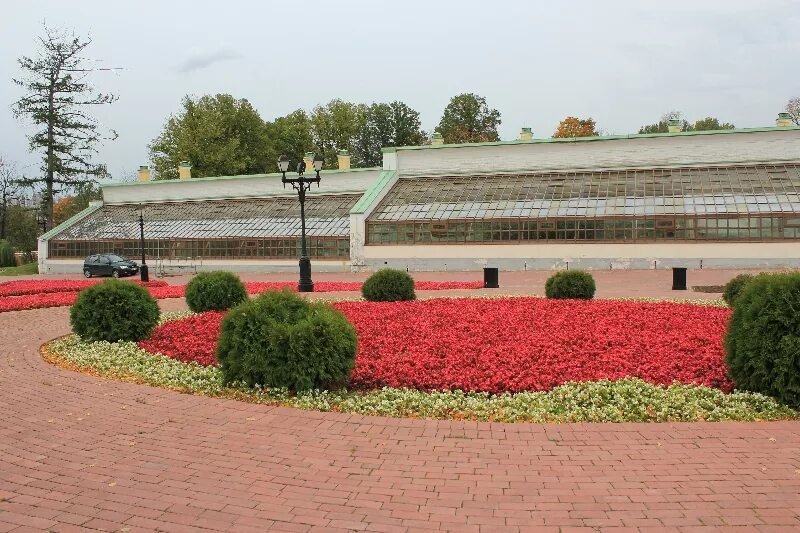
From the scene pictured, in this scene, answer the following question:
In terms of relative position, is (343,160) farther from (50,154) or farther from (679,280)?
(679,280)

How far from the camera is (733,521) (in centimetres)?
418

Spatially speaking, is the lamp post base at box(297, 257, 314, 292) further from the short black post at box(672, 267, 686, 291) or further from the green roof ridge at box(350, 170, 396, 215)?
the green roof ridge at box(350, 170, 396, 215)

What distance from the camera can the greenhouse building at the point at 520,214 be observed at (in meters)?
30.4

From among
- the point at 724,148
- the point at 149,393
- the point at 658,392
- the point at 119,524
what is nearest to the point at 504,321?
the point at 658,392

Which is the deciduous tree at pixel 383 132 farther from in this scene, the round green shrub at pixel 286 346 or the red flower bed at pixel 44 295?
the round green shrub at pixel 286 346

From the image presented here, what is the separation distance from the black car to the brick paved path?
104 ft

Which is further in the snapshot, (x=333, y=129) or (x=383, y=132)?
(x=383, y=132)

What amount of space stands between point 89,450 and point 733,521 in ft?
17.4

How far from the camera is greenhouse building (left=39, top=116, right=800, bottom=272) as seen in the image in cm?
3041

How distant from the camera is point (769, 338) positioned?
6.89 m

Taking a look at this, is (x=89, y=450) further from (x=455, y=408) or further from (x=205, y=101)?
(x=205, y=101)

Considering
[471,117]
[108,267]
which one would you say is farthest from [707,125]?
[108,267]

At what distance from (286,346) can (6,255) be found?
50.8m

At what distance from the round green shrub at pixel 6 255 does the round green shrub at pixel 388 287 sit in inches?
1731
